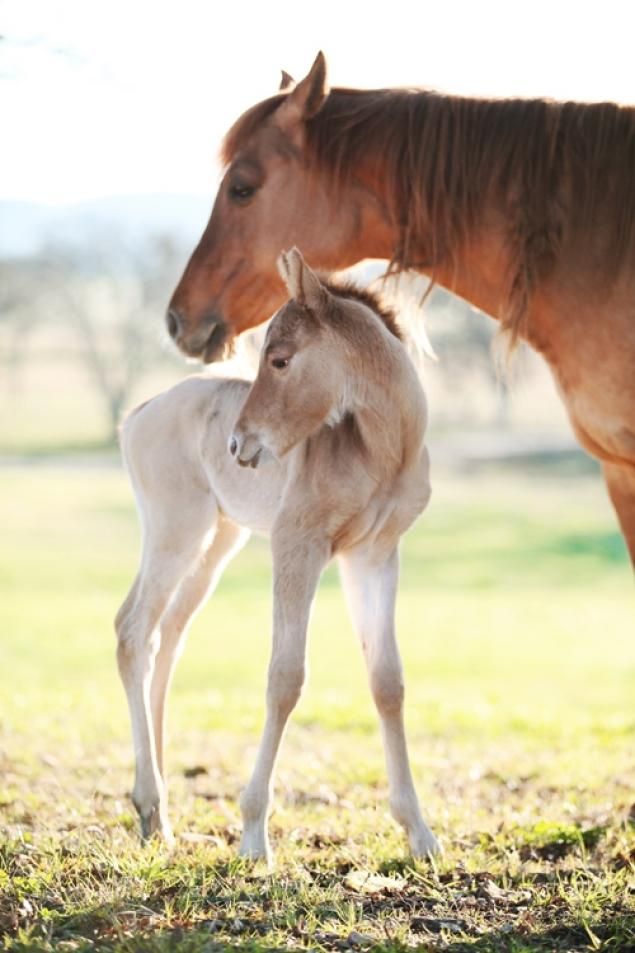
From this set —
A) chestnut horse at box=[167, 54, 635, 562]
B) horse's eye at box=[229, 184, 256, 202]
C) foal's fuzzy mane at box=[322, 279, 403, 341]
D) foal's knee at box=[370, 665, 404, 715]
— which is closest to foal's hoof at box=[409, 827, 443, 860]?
foal's knee at box=[370, 665, 404, 715]

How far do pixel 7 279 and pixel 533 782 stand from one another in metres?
46.5

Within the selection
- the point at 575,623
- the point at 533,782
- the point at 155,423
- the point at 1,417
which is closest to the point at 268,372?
the point at 155,423

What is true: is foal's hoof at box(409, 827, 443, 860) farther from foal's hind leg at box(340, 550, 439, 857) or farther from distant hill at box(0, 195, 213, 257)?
distant hill at box(0, 195, 213, 257)

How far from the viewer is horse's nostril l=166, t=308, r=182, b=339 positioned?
4945 mm

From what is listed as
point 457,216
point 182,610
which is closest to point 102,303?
point 182,610

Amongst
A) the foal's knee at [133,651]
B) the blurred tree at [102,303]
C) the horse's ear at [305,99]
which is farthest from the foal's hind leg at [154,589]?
the blurred tree at [102,303]

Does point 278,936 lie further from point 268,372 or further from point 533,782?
point 533,782

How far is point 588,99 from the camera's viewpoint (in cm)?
470

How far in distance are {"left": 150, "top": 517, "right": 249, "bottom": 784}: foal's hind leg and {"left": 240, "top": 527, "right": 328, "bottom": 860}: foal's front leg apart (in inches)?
39.2

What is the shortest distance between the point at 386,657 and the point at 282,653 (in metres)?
0.47

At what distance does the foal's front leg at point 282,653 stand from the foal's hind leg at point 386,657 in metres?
0.33

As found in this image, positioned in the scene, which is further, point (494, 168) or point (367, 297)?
point (367, 297)

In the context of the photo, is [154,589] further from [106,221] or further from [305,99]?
[106,221]

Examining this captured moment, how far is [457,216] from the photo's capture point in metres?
4.68
